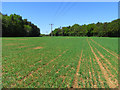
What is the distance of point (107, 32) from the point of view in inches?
3415

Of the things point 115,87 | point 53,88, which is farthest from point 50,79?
point 115,87

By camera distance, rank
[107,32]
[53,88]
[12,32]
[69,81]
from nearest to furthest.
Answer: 1. [53,88]
2. [69,81]
3. [12,32]
4. [107,32]

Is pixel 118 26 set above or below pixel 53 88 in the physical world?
above

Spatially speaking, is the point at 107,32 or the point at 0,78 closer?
the point at 0,78

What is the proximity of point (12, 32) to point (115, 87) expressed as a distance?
92.1 m

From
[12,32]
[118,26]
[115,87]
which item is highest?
[118,26]

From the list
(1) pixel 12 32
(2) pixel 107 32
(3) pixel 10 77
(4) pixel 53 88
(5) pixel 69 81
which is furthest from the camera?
(2) pixel 107 32

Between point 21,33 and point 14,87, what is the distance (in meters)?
97.6

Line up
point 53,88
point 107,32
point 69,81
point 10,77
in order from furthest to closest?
point 107,32
point 10,77
point 69,81
point 53,88

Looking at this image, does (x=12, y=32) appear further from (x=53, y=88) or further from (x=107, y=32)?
(x=107, y=32)

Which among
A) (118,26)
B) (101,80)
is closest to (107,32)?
(118,26)

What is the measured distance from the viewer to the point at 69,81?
438cm

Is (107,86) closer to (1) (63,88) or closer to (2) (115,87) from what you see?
(2) (115,87)

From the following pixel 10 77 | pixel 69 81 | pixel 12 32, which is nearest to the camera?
pixel 69 81
